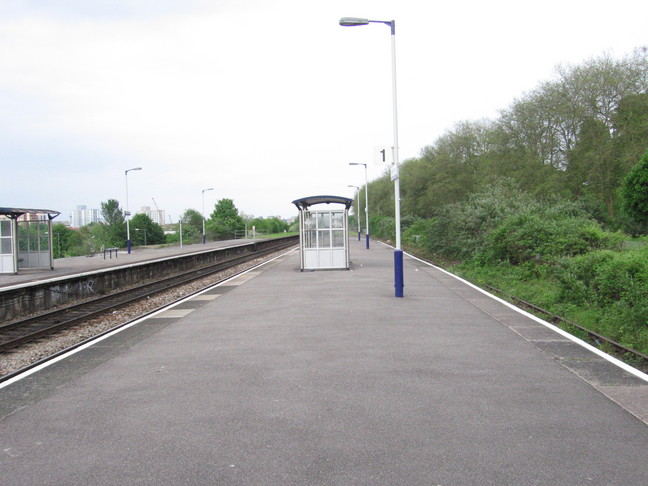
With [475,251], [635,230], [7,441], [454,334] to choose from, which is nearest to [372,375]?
[454,334]

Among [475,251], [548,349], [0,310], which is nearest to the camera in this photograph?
[548,349]

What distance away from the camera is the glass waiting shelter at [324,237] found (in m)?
21.8

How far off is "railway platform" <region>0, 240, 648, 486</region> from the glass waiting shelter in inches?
495

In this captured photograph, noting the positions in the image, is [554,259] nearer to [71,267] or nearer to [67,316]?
[67,316]

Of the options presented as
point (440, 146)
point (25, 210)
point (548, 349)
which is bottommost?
point (548, 349)

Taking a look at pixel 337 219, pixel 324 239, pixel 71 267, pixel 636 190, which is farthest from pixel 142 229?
pixel 337 219

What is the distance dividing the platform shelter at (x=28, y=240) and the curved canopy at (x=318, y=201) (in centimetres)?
1144

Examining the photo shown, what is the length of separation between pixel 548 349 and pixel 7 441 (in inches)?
256

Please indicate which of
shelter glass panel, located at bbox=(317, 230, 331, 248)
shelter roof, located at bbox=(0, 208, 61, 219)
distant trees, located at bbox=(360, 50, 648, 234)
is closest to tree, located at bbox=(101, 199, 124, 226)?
distant trees, located at bbox=(360, 50, 648, 234)

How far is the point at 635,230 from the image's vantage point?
41.7 m

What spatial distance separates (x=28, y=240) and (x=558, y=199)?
2645 centimetres

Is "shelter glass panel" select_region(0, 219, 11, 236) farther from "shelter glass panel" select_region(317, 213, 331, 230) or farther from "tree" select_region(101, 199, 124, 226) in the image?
"tree" select_region(101, 199, 124, 226)

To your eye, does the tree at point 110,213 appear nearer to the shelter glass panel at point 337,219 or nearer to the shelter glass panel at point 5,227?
the shelter glass panel at point 5,227

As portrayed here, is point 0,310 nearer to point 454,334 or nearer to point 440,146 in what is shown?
point 454,334
